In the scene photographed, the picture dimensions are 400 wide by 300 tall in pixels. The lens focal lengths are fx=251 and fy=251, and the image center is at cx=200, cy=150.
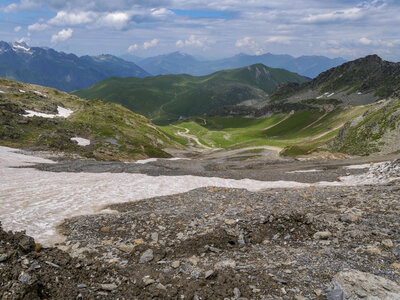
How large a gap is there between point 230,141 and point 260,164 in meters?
112

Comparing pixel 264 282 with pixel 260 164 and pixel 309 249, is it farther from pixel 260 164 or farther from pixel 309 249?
pixel 260 164

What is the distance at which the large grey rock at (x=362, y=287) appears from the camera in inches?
364

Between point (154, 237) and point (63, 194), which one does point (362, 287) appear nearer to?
point (154, 237)

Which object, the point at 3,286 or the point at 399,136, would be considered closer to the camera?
the point at 3,286

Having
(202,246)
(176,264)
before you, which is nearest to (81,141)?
(202,246)

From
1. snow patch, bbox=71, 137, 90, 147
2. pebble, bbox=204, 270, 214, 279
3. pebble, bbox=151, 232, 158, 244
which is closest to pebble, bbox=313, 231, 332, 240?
pebble, bbox=204, 270, 214, 279

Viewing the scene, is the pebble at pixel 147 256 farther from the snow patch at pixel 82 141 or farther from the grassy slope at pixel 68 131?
the snow patch at pixel 82 141

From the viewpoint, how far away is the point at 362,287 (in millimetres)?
9664

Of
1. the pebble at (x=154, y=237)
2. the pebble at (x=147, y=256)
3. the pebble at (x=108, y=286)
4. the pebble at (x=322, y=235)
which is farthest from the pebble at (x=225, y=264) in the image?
the pebble at (x=322, y=235)

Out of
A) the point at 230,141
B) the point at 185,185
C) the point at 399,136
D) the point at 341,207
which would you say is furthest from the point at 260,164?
the point at 230,141

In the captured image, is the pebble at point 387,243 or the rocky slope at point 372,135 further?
the rocky slope at point 372,135

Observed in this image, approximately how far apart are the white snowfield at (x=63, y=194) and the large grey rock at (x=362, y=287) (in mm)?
14690

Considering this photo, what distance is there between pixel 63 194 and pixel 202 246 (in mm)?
17090

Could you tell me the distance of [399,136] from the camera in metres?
71.7
